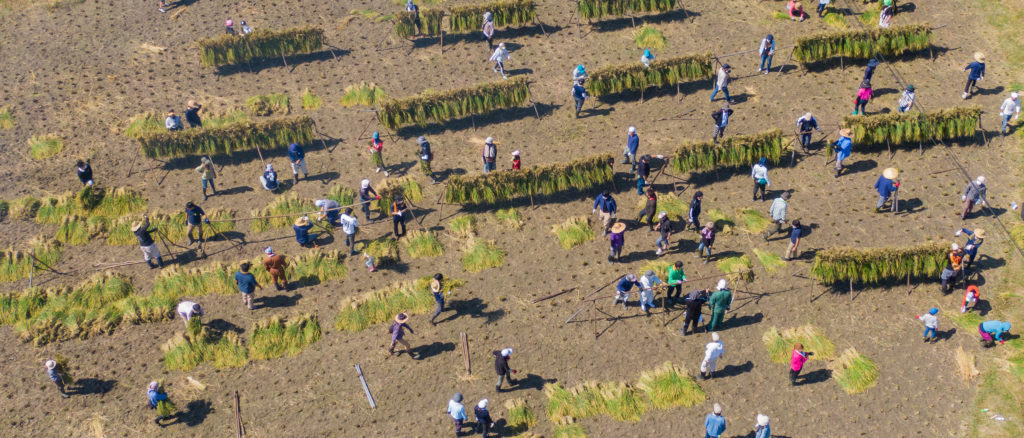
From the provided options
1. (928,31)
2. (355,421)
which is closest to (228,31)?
(355,421)

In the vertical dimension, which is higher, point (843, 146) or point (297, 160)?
point (297, 160)

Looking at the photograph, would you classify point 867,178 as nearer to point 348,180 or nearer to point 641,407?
point 641,407

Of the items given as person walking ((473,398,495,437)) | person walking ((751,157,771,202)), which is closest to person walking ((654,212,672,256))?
person walking ((751,157,771,202))

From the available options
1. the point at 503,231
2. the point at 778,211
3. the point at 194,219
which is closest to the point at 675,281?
the point at 778,211

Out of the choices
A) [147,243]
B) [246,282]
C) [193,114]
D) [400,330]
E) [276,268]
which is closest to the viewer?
[400,330]

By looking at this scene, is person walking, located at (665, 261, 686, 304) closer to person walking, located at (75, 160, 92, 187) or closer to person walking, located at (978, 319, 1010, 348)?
person walking, located at (978, 319, 1010, 348)

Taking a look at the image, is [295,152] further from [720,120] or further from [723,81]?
[723,81]

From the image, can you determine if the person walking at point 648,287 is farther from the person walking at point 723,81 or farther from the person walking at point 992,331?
the person walking at point 723,81
